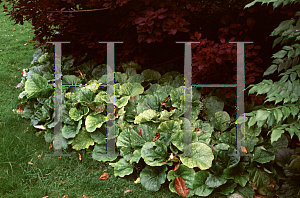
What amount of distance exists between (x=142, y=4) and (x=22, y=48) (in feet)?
11.1

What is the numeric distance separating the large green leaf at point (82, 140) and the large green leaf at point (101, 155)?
10 centimetres

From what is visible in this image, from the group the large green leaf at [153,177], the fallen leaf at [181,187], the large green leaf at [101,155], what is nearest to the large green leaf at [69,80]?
the large green leaf at [101,155]

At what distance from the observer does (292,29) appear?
183cm

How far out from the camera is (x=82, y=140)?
254 cm

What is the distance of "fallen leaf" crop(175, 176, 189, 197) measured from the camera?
2021mm

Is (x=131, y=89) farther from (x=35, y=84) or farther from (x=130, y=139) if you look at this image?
(x=35, y=84)

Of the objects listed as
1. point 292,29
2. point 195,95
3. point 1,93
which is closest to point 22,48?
point 1,93

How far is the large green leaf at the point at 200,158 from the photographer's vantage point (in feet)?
6.74

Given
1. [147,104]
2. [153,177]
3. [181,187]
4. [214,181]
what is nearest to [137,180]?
[153,177]

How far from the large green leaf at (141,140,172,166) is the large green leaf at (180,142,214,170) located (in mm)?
158

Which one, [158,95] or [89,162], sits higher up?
[158,95]

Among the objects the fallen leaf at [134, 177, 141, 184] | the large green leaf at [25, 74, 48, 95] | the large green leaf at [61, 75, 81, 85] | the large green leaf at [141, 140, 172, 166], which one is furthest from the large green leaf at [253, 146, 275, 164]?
the large green leaf at [25, 74, 48, 95]

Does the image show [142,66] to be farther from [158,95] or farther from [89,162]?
[89,162]

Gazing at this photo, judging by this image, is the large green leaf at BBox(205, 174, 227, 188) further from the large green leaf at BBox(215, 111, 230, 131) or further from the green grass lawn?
the large green leaf at BBox(215, 111, 230, 131)
